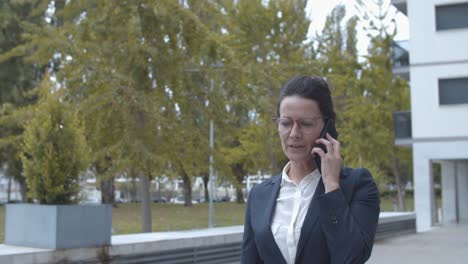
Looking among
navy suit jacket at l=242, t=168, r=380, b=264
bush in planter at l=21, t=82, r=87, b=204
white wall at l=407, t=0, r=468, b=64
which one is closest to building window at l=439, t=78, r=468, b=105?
white wall at l=407, t=0, r=468, b=64

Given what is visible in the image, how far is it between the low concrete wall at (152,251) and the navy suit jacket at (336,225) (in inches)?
244

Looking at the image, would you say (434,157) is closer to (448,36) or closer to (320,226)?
(448,36)

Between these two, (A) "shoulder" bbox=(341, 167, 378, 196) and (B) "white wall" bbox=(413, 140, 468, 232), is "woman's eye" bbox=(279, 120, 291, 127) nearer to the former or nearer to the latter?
(A) "shoulder" bbox=(341, 167, 378, 196)

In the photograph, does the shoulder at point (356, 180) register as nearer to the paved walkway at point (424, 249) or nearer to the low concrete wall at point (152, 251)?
the low concrete wall at point (152, 251)

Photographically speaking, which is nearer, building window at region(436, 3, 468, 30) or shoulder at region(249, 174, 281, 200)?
shoulder at region(249, 174, 281, 200)

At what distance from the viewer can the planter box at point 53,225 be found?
8734 millimetres

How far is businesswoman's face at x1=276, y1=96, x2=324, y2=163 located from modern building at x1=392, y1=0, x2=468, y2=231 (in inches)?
1008

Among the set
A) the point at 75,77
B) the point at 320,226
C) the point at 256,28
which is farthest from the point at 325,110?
the point at 256,28

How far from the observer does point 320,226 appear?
2477mm

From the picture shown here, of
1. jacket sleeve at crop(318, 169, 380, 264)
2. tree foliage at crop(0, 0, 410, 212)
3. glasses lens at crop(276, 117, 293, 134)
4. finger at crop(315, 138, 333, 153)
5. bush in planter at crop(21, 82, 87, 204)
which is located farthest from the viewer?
tree foliage at crop(0, 0, 410, 212)

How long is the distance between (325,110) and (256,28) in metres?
24.8

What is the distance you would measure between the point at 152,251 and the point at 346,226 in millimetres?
8469

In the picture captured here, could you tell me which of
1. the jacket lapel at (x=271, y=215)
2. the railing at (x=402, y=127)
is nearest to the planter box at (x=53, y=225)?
the jacket lapel at (x=271, y=215)

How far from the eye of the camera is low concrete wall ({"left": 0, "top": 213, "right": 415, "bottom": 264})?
8523 millimetres
